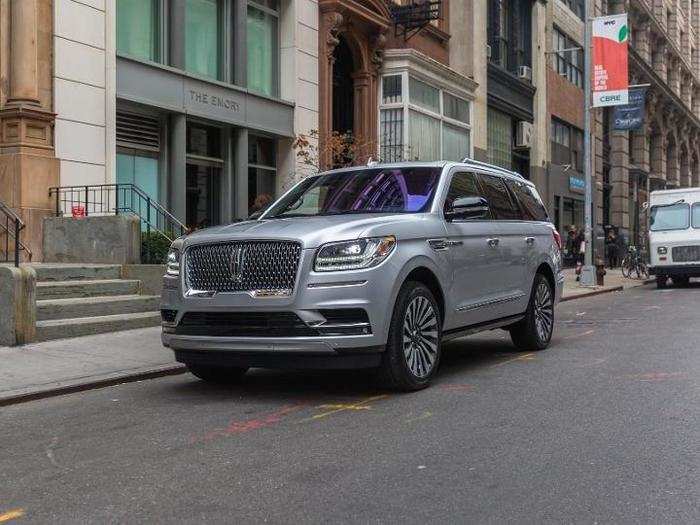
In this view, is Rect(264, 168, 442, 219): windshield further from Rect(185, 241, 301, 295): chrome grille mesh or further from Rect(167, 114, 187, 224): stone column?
Rect(167, 114, 187, 224): stone column

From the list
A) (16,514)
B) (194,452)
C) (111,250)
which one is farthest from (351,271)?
(111,250)

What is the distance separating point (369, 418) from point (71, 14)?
10248 mm

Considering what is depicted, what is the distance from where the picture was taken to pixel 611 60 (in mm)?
24281

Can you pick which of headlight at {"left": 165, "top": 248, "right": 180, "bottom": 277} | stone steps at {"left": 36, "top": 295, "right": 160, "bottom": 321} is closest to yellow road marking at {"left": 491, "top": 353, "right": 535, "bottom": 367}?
headlight at {"left": 165, "top": 248, "right": 180, "bottom": 277}

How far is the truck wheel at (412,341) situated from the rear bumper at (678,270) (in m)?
18.6

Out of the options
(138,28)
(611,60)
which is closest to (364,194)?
(138,28)

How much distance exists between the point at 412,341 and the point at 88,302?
5.44m

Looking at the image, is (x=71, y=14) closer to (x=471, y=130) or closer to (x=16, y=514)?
(x=16, y=514)

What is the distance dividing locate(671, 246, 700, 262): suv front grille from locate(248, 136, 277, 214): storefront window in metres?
12.5

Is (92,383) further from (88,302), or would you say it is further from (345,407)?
(88,302)

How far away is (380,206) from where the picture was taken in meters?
7.48

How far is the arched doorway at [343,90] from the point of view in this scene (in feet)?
70.8

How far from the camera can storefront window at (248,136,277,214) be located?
1839cm

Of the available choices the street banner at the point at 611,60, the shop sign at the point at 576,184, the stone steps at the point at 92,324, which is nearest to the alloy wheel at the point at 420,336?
the stone steps at the point at 92,324
